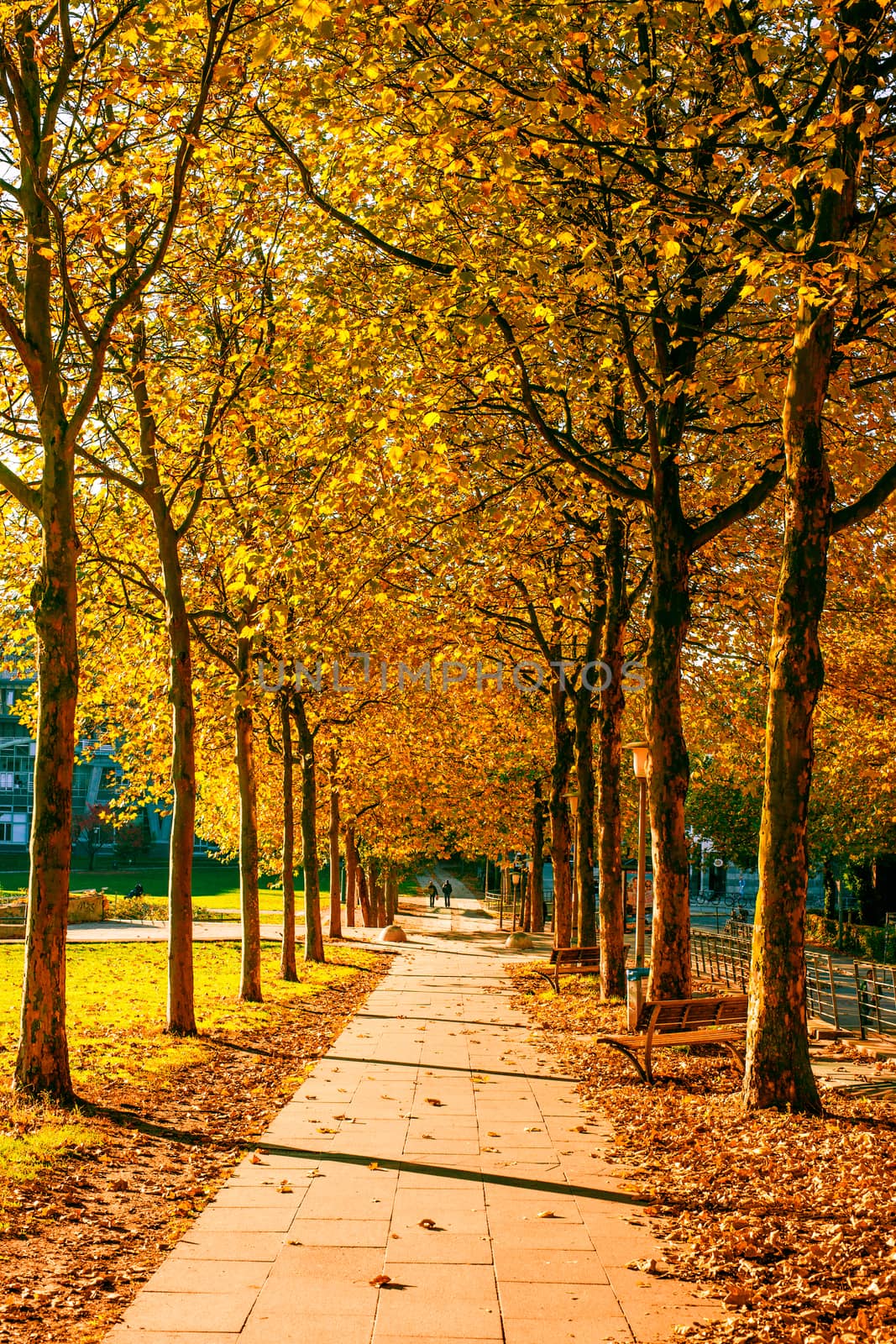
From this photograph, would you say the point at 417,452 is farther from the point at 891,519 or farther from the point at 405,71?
the point at 891,519

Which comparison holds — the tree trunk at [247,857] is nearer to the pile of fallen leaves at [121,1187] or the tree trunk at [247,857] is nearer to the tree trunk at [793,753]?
the pile of fallen leaves at [121,1187]

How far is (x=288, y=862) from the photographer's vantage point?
23.0 m

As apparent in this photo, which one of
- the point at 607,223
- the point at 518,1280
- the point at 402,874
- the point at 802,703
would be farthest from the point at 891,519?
the point at 402,874

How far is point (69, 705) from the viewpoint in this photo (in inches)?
390

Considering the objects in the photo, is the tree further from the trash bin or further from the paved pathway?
the trash bin

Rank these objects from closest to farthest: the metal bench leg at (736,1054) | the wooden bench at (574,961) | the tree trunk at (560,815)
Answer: the metal bench leg at (736,1054)
the wooden bench at (574,961)
the tree trunk at (560,815)

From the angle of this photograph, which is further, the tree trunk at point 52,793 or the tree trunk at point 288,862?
the tree trunk at point 288,862

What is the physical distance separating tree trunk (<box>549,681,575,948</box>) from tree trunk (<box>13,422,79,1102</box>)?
14356mm

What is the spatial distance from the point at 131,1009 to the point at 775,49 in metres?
14.8

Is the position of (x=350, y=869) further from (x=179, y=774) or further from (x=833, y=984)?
(x=179, y=774)

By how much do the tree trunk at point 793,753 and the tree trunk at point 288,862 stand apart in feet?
46.1

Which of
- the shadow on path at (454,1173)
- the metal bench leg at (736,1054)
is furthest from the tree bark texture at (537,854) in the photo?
the shadow on path at (454,1173)

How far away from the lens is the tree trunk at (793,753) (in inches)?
358

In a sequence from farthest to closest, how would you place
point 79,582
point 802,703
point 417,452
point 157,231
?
point 79,582 < point 157,231 < point 417,452 < point 802,703
